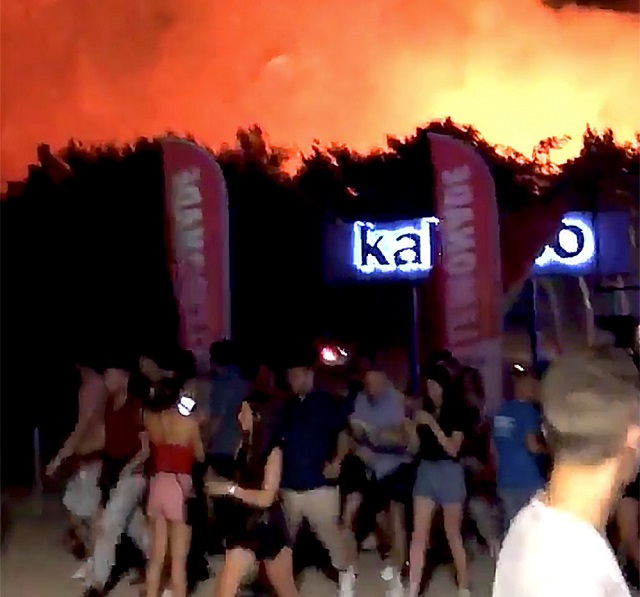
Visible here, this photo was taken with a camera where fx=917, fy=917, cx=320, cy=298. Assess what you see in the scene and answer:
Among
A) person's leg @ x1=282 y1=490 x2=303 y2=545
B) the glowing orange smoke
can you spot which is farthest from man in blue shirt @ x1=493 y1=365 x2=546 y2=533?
the glowing orange smoke

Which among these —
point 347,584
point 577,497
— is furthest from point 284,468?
point 577,497

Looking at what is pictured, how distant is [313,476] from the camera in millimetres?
1736

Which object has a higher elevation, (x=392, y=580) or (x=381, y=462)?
(x=381, y=462)

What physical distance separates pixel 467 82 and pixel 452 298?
426mm

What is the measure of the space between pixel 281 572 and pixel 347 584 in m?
0.13

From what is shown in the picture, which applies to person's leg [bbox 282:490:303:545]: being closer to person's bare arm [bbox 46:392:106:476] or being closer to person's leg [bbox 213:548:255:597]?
person's leg [bbox 213:548:255:597]

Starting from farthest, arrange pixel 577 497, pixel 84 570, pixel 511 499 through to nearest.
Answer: pixel 84 570
pixel 511 499
pixel 577 497

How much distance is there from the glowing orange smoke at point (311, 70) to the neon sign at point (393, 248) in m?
0.18

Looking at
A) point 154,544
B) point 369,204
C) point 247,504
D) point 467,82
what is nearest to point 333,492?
point 247,504

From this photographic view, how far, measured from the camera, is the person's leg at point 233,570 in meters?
1.71

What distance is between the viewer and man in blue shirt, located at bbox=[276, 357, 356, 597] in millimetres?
1723

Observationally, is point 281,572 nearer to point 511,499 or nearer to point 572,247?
point 511,499

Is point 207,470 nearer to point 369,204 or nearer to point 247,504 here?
point 247,504

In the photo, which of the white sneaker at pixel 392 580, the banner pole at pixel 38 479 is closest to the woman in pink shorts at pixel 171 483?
the banner pole at pixel 38 479
